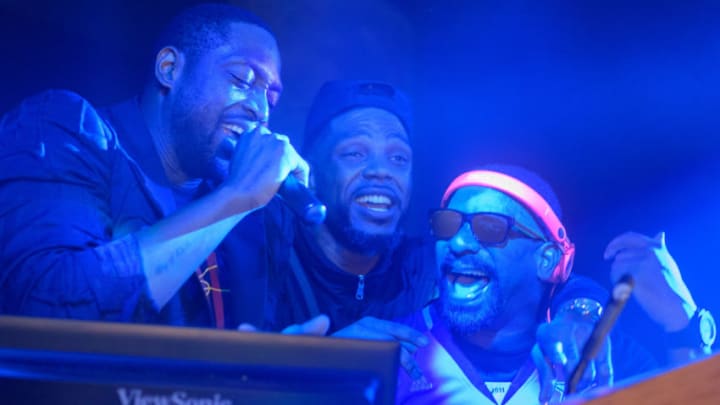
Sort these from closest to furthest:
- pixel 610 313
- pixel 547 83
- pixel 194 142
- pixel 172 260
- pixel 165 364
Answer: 1. pixel 165 364
2. pixel 610 313
3. pixel 172 260
4. pixel 194 142
5. pixel 547 83

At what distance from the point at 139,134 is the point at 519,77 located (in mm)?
1312

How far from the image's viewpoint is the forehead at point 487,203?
2.43 meters

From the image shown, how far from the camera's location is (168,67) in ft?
7.38

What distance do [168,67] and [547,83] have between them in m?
1.30

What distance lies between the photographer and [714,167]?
2656 mm

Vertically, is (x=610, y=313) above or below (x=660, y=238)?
below

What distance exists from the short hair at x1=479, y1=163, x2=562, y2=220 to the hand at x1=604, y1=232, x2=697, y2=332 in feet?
0.74

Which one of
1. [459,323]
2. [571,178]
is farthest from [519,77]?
[459,323]

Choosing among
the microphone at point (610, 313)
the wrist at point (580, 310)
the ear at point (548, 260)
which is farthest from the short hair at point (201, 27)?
the microphone at point (610, 313)

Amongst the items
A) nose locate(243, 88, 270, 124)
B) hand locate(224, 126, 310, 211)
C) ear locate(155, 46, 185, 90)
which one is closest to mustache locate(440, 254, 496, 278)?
hand locate(224, 126, 310, 211)

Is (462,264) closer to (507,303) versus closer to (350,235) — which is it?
(507,303)

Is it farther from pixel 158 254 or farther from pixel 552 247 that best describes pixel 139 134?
pixel 552 247

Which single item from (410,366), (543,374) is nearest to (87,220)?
(410,366)

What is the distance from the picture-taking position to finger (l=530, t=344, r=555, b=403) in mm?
2297
